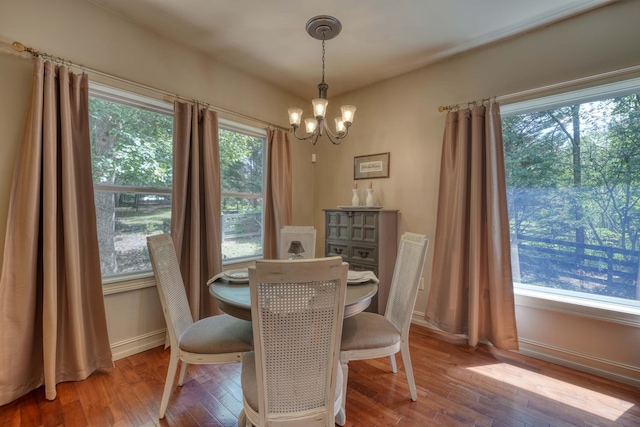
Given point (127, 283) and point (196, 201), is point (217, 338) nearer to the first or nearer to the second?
point (127, 283)

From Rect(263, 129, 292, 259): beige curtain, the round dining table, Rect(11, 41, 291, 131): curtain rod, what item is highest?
Rect(11, 41, 291, 131): curtain rod

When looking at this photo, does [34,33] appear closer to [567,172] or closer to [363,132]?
[363,132]

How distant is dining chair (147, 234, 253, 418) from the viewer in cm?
156

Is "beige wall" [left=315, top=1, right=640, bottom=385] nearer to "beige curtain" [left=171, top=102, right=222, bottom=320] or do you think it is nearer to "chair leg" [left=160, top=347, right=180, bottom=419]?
"beige curtain" [left=171, top=102, right=222, bottom=320]

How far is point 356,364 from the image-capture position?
2223 mm

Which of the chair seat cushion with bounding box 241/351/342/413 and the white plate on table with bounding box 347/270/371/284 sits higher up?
the white plate on table with bounding box 347/270/371/284

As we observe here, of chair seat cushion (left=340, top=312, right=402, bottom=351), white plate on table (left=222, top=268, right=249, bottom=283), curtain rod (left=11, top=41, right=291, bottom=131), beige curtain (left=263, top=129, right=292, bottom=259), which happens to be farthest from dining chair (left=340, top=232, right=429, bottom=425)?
curtain rod (left=11, top=41, right=291, bottom=131)

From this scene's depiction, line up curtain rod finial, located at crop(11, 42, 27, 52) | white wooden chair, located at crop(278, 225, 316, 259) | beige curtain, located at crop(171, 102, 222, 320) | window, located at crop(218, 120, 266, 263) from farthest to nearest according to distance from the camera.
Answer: window, located at crop(218, 120, 266, 263) → white wooden chair, located at crop(278, 225, 316, 259) → beige curtain, located at crop(171, 102, 222, 320) → curtain rod finial, located at crop(11, 42, 27, 52)

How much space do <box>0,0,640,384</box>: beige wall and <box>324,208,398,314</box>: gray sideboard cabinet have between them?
29cm

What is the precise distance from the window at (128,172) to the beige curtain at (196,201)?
0.20 m

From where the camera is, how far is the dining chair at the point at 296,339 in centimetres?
104

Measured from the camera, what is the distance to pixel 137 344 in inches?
92.4

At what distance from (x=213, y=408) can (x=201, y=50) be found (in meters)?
3.01

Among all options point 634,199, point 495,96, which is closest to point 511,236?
point 634,199
